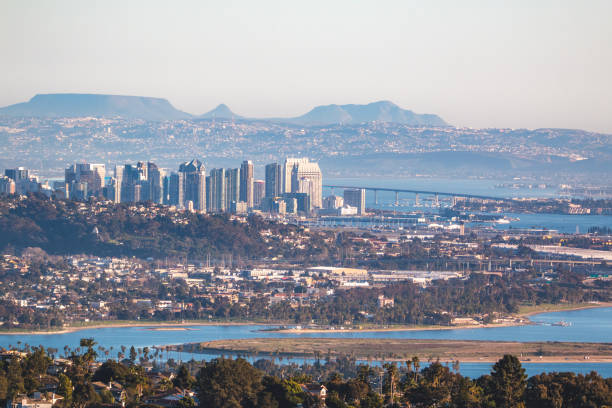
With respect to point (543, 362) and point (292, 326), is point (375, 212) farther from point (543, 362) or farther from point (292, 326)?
point (543, 362)

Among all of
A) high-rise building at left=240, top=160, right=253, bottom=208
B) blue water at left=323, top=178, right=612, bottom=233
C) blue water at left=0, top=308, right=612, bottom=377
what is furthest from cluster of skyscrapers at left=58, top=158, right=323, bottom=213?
blue water at left=0, top=308, right=612, bottom=377

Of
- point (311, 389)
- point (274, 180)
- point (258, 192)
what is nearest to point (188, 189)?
point (258, 192)

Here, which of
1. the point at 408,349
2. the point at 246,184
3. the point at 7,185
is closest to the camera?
the point at 408,349

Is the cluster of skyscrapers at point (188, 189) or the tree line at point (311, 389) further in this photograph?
the cluster of skyscrapers at point (188, 189)

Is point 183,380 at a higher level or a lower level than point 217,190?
higher

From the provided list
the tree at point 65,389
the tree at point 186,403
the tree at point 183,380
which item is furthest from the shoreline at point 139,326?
the tree at point 186,403

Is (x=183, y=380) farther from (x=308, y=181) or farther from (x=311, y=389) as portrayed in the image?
(x=308, y=181)

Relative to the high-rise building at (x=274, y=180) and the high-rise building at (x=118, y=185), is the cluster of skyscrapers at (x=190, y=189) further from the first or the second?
the high-rise building at (x=274, y=180)
